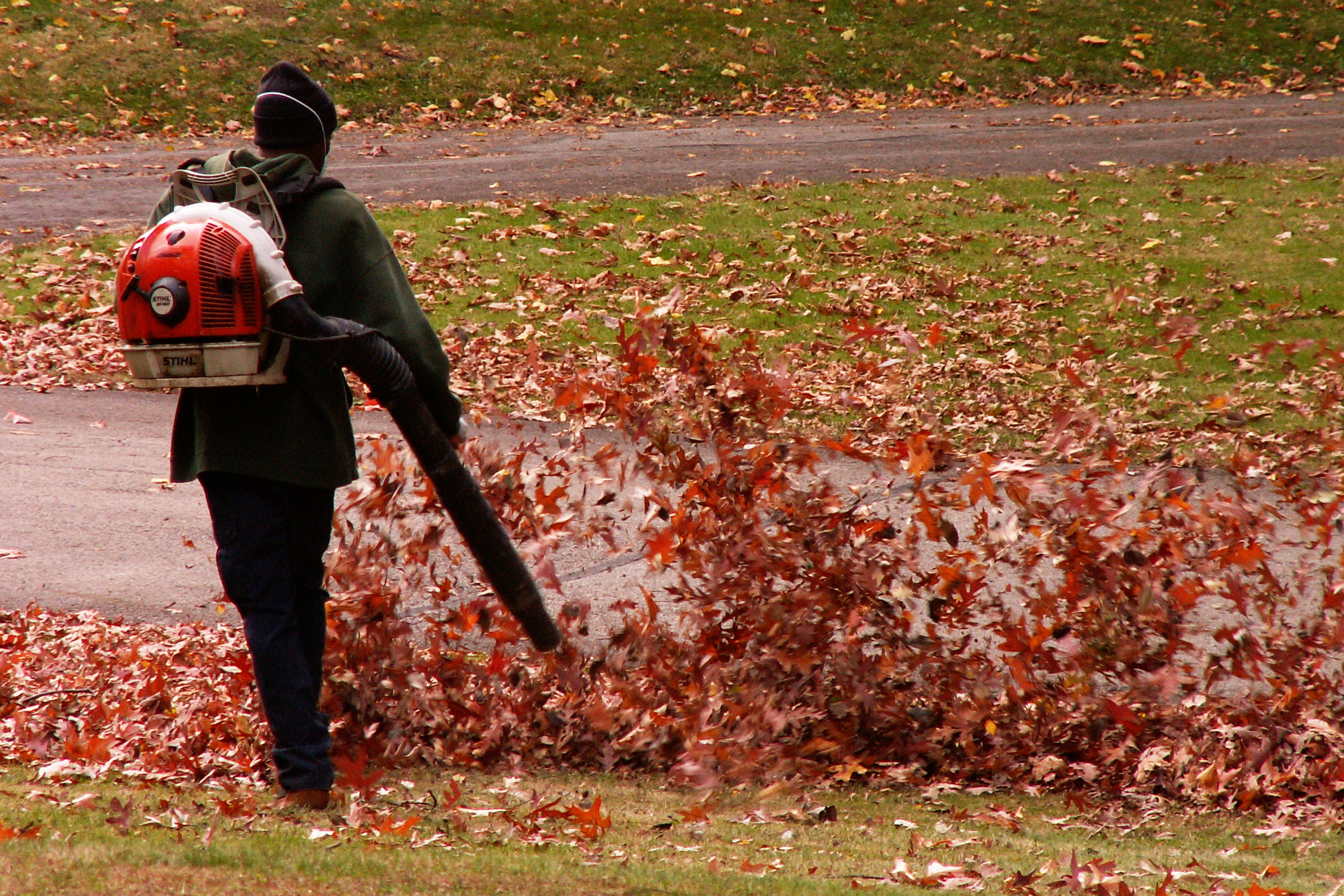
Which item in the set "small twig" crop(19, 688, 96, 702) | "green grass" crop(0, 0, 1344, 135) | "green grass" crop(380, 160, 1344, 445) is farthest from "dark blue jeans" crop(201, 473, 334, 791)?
"green grass" crop(0, 0, 1344, 135)

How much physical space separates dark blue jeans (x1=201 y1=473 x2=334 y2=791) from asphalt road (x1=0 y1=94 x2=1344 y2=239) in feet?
34.9

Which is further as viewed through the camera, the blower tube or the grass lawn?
the grass lawn

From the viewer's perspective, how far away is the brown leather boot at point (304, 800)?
147 inches

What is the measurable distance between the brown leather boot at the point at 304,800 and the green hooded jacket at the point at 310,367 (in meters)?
0.90

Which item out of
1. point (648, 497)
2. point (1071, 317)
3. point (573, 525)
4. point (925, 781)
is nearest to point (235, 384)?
point (648, 497)

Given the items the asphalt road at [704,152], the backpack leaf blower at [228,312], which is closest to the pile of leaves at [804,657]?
the backpack leaf blower at [228,312]

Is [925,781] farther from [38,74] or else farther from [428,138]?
[38,74]

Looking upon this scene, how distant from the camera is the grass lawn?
921 cm

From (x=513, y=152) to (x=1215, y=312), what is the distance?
9.40 m

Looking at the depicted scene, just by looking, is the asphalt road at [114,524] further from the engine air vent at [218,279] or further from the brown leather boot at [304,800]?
the engine air vent at [218,279]

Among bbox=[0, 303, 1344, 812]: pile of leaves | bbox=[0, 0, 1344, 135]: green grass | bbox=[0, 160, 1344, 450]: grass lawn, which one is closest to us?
bbox=[0, 303, 1344, 812]: pile of leaves

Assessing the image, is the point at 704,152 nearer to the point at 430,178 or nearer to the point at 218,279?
the point at 430,178

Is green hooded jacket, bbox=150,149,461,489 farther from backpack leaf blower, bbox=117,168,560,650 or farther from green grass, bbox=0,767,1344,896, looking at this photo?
green grass, bbox=0,767,1344,896

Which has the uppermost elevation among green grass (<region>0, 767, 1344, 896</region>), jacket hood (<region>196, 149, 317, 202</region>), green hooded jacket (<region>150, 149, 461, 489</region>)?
jacket hood (<region>196, 149, 317, 202</region>)
